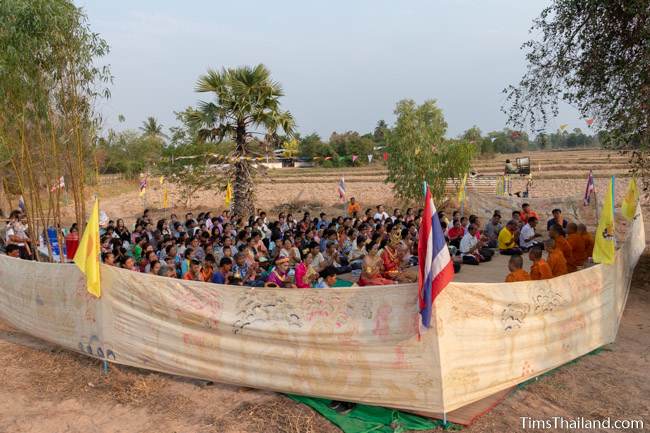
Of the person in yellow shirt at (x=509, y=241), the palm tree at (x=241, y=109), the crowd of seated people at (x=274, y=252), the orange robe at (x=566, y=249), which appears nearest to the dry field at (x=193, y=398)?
the orange robe at (x=566, y=249)

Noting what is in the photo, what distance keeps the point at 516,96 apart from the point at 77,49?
30.6 ft

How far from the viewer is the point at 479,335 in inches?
205

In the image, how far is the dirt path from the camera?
209 inches

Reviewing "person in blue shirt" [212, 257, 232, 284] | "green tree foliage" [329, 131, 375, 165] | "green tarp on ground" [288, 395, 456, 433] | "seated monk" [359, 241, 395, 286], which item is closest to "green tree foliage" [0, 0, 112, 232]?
"person in blue shirt" [212, 257, 232, 284]

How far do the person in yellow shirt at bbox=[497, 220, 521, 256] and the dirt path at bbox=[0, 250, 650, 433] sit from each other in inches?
229

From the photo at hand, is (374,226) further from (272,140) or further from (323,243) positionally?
(272,140)

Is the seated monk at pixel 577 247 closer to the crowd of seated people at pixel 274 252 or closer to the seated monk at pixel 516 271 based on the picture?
the crowd of seated people at pixel 274 252

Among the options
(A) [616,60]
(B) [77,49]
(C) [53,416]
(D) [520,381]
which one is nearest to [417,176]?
(A) [616,60]

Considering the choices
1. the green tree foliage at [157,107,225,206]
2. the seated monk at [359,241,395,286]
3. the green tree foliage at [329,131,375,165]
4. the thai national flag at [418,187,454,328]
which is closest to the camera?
the thai national flag at [418,187,454,328]

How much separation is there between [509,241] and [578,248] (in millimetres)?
3124

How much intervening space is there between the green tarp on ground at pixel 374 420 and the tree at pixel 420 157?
16.0 m

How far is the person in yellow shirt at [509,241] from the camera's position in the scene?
12805 millimetres

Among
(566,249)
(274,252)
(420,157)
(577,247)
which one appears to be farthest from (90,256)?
(420,157)

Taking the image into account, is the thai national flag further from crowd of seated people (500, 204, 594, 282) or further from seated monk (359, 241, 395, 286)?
seated monk (359, 241, 395, 286)
